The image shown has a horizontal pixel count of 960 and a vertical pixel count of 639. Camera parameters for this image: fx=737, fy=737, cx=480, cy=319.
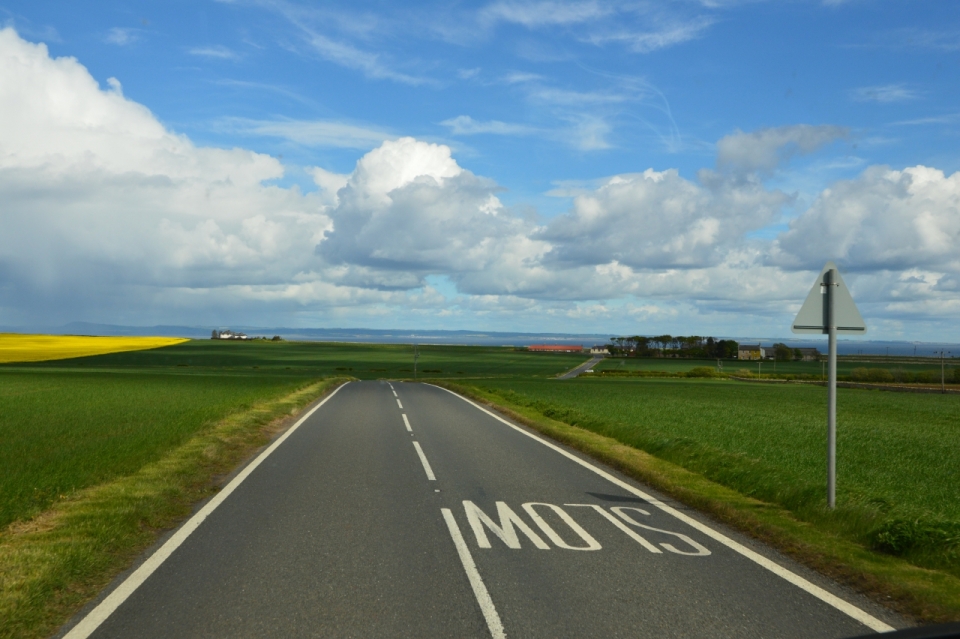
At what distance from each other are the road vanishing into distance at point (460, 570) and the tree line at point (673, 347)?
479 ft

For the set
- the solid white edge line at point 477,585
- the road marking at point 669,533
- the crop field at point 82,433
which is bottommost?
the crop field at point 82,433

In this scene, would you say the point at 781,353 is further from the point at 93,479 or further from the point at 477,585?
the point at 477,585

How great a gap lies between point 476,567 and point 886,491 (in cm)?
787

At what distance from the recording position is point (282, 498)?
418 inches

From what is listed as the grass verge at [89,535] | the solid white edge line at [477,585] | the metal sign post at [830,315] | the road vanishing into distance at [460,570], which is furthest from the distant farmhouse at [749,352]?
the solid white edge line at [477,585]

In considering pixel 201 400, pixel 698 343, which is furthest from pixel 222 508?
pixel 698 343

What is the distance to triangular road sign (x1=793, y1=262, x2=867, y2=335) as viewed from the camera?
9.49 m

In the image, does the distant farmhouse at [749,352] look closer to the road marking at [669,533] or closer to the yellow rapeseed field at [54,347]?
the yellow rapeseed field at [54,347]

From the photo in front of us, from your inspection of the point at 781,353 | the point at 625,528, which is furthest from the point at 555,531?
the point at 781,353

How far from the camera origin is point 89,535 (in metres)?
8.13

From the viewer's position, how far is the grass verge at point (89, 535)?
5.94m

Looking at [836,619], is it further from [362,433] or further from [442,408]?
[442,408]

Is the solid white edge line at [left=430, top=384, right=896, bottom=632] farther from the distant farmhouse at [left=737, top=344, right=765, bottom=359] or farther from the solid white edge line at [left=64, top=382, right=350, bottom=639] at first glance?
the distant farmhouse at [left=737, top=344, right=765, bottom=359]

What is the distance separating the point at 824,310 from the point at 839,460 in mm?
7551
